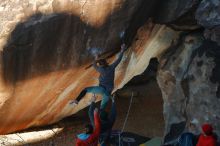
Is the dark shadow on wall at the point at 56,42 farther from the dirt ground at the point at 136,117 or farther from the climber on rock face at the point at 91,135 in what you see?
the dirt ground at the point at 136,117

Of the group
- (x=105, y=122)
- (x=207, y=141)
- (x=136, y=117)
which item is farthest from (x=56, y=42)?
Answer: (x=136, y=117)

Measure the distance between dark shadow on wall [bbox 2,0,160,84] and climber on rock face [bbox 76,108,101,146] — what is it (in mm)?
1503

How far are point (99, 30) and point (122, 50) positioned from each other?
0.64 m

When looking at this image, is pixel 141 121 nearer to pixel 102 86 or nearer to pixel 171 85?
pixel 171 85

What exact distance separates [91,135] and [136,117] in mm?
4153

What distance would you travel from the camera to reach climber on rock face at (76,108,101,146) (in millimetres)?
9870

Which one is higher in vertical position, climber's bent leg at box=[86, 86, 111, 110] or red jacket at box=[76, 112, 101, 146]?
climber's bent leg at box=[86, 86, 111, 110]

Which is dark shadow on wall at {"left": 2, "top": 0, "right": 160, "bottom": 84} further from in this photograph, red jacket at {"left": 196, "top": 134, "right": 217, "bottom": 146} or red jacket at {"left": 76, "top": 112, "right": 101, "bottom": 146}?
red jacket at {"left": 196, "top": 134, "right": 217, "bottom": 146}

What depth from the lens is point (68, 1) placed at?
10.7 m

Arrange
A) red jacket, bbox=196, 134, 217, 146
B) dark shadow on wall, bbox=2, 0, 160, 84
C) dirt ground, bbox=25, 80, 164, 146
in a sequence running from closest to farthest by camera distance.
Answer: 1. red jacket, bbox=196, 134, 217, 146
2. dark shadow on wall, bbox=2, 0, 160, 84
3. dirt ground, bbox=25, 80, 164, 146

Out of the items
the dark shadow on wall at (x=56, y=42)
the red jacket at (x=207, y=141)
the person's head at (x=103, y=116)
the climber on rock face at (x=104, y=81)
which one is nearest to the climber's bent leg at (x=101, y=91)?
the climber on rock face at (x=104, y=81)

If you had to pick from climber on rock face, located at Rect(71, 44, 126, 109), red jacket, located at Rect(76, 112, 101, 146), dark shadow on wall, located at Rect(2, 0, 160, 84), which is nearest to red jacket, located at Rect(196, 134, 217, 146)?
red jacket, located at Rect(76, 112, 101, 146)

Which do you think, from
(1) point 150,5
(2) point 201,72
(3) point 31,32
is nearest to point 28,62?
(3) point 31,32

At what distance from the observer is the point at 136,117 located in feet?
45.9
